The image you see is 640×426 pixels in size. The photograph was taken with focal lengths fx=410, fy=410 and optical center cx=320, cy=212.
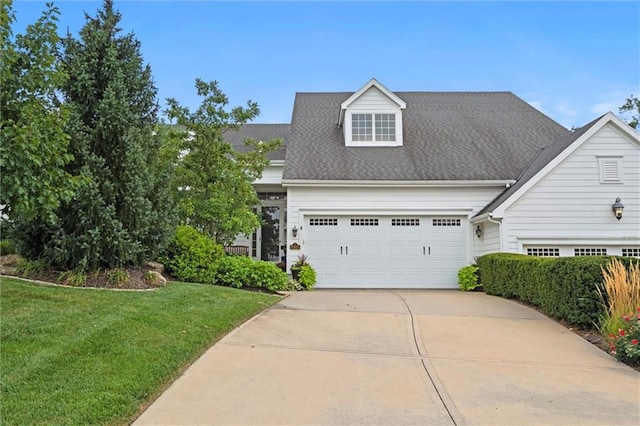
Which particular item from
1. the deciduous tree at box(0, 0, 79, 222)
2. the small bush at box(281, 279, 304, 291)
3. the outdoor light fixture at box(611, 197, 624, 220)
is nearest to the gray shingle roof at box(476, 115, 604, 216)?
the outdoor light fixture at box(611, 197, 624, 220)

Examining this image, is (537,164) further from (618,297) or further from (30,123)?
(30,123)

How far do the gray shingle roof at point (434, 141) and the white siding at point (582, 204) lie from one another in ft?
5.88

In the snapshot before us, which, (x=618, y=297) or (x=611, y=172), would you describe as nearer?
(x=618, y=297)

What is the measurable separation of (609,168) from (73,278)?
544 inches

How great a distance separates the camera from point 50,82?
5352 millimetres

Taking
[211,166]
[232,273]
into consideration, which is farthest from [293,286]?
[211,166]

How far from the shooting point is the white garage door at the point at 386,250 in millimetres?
13273

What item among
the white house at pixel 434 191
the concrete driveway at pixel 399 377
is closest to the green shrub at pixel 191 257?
the white house at pixel 434 191

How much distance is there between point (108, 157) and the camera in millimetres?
8523

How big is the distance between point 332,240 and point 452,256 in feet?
12.9

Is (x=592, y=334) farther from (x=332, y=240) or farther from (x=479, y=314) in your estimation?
(x=332, y=240)

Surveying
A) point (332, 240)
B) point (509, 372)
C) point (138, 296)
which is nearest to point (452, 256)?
point (332, 240)

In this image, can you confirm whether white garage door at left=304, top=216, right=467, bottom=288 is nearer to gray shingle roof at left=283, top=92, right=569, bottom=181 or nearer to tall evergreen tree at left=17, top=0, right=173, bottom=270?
gray shingle roof at left=283, top=92, right=569, bottom=181

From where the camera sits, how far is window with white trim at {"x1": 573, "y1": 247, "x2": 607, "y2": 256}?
11930 mm
